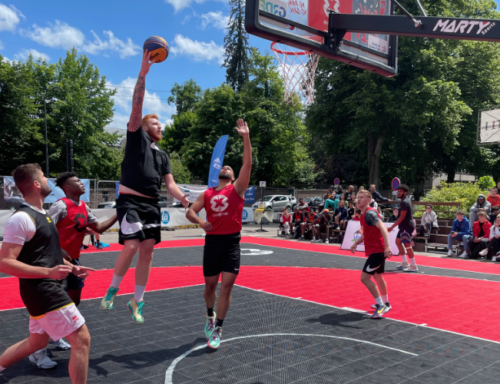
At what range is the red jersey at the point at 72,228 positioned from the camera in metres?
4.85

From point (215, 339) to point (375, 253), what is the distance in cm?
319

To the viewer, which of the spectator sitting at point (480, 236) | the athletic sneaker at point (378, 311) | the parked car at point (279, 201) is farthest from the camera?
the parked car at point (279, 201)

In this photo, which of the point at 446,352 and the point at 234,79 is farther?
the point at 234,79

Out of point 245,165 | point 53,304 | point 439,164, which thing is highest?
point 439,164

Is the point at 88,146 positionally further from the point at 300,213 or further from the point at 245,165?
the point at 245,165

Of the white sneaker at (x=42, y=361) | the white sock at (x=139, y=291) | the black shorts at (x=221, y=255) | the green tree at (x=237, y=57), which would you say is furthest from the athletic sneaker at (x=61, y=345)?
the green tree at (x=237, y=57)

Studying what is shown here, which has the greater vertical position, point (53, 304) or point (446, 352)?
point (53, 304)

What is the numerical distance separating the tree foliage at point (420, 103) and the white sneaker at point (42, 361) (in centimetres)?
2641

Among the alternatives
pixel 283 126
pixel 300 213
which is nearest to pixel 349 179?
pixel 283 126

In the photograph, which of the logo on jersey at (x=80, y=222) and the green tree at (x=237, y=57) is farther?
the green tree at (x=237, y=57)

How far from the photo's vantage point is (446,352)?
16.8 ft

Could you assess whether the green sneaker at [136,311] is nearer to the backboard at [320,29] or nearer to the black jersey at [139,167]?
the black jersey at [139,167]

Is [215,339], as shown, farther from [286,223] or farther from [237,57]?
[237,57]

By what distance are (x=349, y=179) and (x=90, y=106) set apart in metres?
26.1
